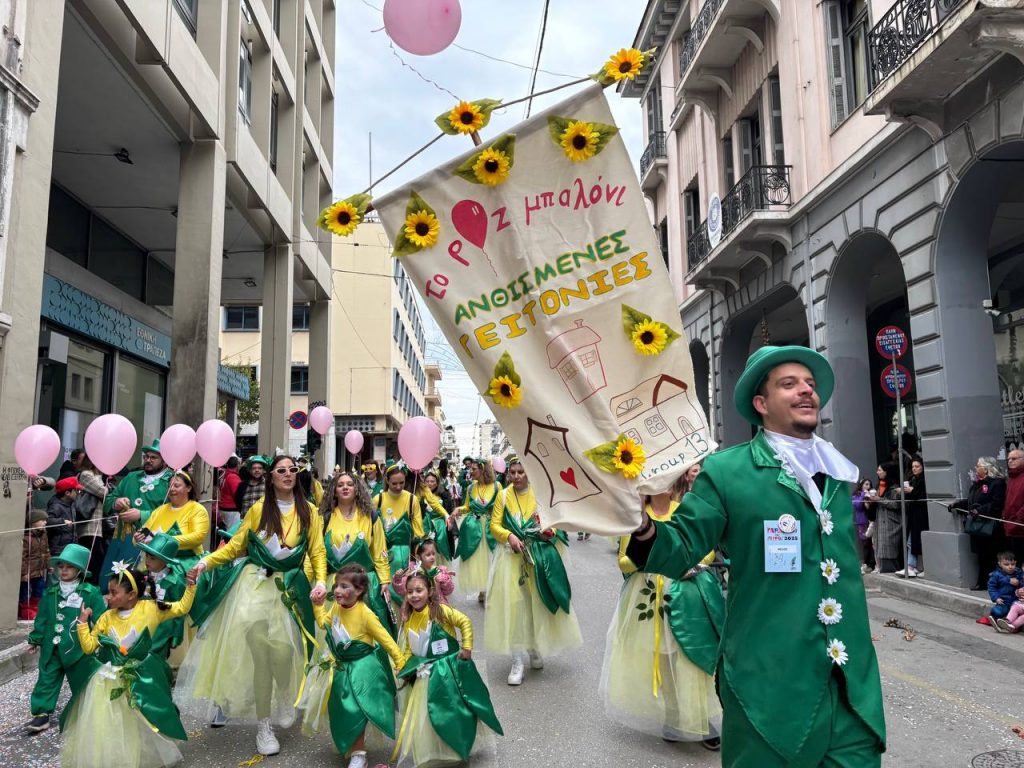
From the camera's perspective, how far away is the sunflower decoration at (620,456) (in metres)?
2.44

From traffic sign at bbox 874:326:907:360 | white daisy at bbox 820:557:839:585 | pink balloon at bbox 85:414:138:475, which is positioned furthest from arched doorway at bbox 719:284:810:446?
white daisy at bbox 820:557:839:585

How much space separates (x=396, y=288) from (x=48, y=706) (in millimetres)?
39170

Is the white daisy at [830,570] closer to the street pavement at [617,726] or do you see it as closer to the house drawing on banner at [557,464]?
the house drawing on banner at [557,464]

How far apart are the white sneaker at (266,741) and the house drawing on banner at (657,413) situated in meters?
3.74

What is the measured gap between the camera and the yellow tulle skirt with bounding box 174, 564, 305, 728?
200 inches

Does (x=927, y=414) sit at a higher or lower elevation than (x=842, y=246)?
lower

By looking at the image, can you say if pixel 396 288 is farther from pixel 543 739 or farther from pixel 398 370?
pixel 543 739

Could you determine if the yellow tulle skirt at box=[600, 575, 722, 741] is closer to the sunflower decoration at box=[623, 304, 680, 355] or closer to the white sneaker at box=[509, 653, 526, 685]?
the white sneaker at box=[509, 653, 526, 685]

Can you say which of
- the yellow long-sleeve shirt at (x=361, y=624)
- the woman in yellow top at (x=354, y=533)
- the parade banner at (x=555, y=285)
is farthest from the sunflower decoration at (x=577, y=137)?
the woman in yellow top at (x=354, y=533)

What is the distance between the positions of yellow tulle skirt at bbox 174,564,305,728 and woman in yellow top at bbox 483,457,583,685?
1937 mm

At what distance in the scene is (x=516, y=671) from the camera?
21.2 ft

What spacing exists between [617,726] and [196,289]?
10.9 meters

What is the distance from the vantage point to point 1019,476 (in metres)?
9.02

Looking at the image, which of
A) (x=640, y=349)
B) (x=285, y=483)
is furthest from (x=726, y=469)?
(x=285, y=483)
